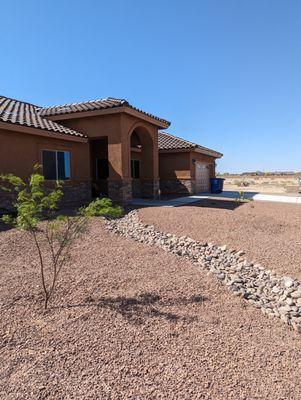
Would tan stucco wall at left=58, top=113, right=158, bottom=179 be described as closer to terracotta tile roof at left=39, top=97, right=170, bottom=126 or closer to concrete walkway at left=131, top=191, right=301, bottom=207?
terracotta tile roof at left=39, top=97, right=170, bottom=126

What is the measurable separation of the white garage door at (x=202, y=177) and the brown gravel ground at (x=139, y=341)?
1684 cm

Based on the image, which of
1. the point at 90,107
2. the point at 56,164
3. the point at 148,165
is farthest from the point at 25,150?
the point at 148,165

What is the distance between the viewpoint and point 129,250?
283 inches

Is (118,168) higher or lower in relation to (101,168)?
lower

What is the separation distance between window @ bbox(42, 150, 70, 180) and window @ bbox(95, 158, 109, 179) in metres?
3.38

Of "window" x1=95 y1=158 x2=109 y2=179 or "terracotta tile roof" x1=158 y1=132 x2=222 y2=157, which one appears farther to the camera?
"terracotta tile roof" x1=158 y1=132 x2=222 y2=157

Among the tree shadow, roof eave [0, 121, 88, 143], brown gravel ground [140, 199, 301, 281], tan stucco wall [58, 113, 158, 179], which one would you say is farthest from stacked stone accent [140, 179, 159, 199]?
the tree shadow

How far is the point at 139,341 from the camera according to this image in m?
3.63

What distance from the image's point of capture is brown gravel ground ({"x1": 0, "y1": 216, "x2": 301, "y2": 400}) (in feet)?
9.58

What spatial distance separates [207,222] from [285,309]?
5.59m

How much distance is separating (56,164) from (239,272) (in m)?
9.85

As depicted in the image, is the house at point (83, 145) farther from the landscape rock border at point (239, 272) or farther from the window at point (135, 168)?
the landscape rock border at point (239, 272)

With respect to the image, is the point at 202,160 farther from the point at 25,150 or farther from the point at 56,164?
the point at 25,150

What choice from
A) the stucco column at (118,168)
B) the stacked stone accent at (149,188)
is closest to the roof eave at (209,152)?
the stacked stone accent at (149,188)
